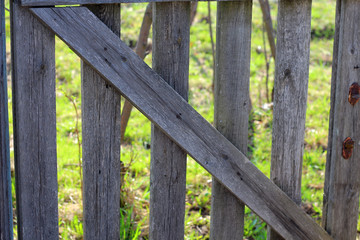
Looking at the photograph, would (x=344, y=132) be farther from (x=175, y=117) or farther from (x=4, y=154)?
(x=4, y=154)

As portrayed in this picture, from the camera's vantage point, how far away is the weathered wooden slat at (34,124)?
1.78 metres

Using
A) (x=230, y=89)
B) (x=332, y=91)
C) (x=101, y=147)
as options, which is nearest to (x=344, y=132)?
(x=332, y=91)

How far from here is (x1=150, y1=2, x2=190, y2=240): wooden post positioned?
196 centimetres

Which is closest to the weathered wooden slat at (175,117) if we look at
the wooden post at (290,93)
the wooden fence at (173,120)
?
the wooden fence at (173,120)

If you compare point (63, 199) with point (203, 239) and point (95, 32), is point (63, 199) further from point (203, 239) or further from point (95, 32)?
point (95, 32)

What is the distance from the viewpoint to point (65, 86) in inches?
193

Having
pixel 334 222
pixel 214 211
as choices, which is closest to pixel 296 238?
pixel 334 222

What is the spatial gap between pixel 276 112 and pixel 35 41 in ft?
3.63

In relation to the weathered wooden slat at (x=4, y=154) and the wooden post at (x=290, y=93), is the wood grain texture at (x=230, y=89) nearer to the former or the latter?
the wooden post at (x=290, y=93)

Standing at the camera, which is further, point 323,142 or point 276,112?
point 323,142

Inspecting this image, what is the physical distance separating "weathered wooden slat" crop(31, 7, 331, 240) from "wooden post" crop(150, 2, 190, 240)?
0.23ft

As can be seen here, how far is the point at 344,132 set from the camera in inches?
88.4

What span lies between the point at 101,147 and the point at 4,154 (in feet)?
1.27

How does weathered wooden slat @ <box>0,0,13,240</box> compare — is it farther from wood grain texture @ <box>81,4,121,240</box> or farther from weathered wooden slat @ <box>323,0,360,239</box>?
weathered wooden slat @ <box>323,0,360,239</box>
